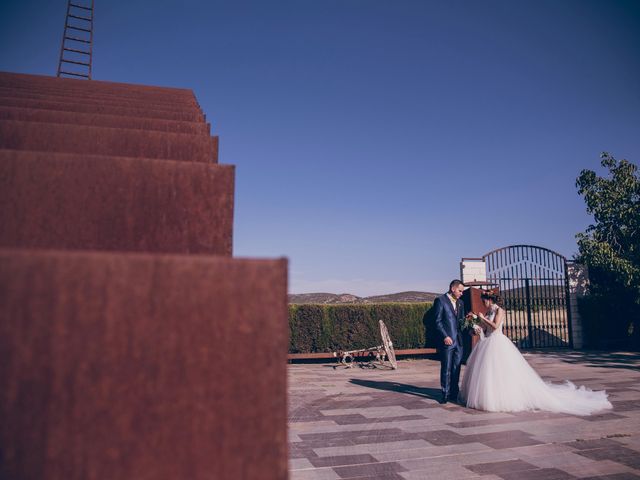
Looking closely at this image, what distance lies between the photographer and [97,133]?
4.64 ft

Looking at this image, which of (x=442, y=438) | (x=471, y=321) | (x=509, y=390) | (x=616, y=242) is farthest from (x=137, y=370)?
(x=616, y=242)

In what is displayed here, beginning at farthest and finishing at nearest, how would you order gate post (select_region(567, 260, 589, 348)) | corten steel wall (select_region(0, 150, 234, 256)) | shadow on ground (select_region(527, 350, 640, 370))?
gate post (select_region(567, 260, 589, 348))
shadow on ground (select_region(527, 350, 640, 370))
corten steel wall (select_region(0, 150, 234, 256))

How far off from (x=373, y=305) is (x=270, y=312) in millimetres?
13539

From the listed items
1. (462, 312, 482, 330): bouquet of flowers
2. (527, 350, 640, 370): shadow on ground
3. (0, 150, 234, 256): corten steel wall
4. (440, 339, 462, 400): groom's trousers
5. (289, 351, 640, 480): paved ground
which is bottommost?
(527, 350, 640, 370): shadow on ground

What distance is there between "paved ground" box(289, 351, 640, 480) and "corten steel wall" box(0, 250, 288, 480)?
3.63 metres

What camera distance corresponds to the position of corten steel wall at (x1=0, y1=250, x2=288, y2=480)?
24.4 inches

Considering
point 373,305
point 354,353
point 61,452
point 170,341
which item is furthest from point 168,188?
point 373,305

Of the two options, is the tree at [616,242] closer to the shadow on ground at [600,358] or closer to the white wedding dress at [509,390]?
the shadow on ground at [600,358]

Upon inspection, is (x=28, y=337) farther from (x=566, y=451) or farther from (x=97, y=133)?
(x=566, y=451)

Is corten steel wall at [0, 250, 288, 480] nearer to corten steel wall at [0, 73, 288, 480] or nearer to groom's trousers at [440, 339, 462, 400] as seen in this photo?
corten steel wall at [0, 73, 288, 480]

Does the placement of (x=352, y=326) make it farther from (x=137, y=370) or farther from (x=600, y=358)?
(x=137, y=370)

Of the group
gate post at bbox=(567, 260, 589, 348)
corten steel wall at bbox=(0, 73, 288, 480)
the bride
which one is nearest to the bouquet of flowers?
the bride

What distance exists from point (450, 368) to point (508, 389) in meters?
1.01

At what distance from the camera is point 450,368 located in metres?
7.27
